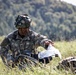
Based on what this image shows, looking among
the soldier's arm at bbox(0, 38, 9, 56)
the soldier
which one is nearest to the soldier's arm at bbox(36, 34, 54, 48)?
the soldier

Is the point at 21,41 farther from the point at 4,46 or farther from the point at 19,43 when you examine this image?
the point at 4,46

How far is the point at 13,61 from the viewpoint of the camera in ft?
23.7

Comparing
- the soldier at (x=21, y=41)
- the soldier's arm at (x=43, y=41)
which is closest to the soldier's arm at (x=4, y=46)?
the soldier at (x=21, y=41)

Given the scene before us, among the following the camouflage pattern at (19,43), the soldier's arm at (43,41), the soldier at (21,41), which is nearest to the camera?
the soldier's arm at (43,41)

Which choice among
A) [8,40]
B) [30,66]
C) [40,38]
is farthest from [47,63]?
[8,40]

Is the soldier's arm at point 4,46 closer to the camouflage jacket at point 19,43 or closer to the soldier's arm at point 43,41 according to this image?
the camouflage jacket at point 19,43

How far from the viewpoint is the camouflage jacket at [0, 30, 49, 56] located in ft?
25.1

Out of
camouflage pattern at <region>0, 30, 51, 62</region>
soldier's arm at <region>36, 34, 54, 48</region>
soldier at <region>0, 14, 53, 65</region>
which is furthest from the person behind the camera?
camouflage pattern at <region>0, 30, 51, 62</region>

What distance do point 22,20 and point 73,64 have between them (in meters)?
1.81

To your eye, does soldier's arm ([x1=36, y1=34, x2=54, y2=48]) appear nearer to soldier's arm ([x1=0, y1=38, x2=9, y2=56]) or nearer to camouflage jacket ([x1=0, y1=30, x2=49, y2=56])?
camouflage jacket ([x1=0, y1=30, x2=49, y2=56])

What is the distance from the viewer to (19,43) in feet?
25.4

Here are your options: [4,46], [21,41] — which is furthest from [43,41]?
[4,46]

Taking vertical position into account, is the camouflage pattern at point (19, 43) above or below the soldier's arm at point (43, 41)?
below

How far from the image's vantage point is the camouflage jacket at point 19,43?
25.1 ft
